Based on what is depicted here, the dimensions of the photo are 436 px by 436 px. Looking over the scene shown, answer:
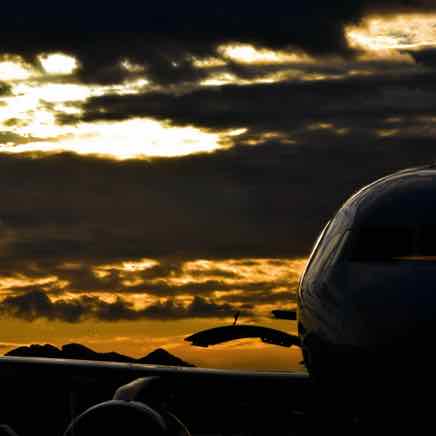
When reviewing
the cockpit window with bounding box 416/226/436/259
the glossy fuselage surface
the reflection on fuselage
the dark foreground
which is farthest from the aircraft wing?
the cockpit window with bounding box 416/226/436/259

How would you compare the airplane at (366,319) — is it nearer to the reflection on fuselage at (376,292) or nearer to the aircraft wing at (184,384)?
the reflection on fuselage at (376,292)

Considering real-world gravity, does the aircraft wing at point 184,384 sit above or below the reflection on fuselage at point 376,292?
below

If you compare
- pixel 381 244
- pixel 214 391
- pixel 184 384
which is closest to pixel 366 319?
pixel 381 244

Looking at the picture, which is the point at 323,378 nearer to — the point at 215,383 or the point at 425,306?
the point at 425,306

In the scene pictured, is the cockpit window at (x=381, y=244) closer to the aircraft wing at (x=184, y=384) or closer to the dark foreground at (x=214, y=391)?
the dark foreground at (x=214, y=391)

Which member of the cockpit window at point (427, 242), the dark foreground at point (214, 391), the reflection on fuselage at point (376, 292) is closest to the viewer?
the reflection on fuselage at point (376, 292)

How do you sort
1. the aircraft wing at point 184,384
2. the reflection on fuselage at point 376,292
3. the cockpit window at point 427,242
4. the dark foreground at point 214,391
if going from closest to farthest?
1. the reflection on fuselage at point 376,292
2. the cockpit window at point 427,242
3. the dark foreground at point 214,391
4. the aircraft wing at point 184,384

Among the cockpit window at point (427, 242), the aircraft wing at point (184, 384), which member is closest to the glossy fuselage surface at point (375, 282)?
the cockpit window at point (427, 242)

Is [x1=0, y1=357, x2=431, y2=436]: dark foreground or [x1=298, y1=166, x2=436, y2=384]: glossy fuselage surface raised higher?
[x1=298, y1=166, x2=436, y2=384]: glossy fuselage surface

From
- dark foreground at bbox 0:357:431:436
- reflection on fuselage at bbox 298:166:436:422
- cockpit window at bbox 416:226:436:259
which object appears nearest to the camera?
reflection on fuselage at bbox 298:166:436:422

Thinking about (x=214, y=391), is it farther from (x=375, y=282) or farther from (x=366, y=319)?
(x=366, y=319)

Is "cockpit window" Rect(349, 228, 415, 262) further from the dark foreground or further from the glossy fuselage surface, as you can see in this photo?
the dark foreground

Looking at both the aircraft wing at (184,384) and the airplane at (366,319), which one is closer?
the airplane at (366,319)

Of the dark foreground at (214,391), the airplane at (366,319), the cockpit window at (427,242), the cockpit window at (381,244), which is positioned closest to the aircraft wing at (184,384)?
the dark foreground at (214,391)
